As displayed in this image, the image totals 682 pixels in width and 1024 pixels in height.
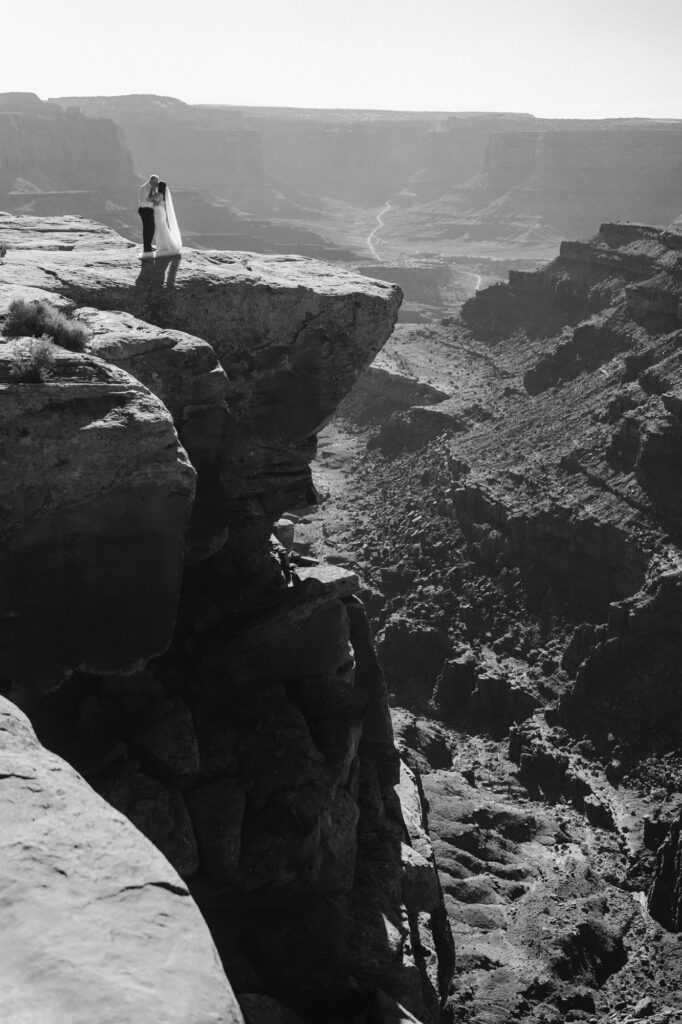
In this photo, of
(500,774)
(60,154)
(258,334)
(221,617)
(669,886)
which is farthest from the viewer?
(60,154)

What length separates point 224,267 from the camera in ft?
88.1

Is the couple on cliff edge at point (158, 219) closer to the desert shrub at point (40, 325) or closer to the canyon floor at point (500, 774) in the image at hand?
the desert shrub at point (40, 325)

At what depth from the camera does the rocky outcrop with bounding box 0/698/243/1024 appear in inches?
293

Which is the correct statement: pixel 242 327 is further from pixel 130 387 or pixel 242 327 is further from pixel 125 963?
pixel 125 963

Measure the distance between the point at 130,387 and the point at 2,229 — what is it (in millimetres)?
15118

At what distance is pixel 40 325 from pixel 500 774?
2558cm

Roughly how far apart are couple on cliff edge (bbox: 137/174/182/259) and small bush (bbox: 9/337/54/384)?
29.7 ft

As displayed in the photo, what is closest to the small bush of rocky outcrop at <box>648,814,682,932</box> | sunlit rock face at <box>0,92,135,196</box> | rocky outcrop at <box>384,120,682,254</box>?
rocky outcrop at <box>648,814,682,932</box>

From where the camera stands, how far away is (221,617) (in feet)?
85.3

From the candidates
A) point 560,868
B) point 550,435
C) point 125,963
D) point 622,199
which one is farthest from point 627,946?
point 622,199

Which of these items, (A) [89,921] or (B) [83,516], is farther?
(B) [83,516]

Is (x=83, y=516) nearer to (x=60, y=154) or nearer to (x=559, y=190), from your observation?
(x=60, y=154)

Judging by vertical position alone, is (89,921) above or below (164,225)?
below

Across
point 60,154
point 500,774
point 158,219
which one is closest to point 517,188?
point 60,154
